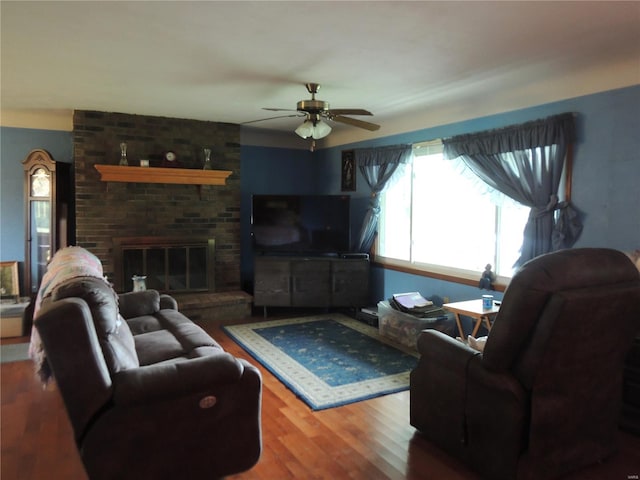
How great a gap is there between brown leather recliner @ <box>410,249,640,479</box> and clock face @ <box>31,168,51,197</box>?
4.66 meters

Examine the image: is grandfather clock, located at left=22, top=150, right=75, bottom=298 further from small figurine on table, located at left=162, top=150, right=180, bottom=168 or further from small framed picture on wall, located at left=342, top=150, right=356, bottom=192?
small framed picture on wall, located at left=342, top=150, right=356, bottom=192

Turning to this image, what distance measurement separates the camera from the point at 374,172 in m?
5.41

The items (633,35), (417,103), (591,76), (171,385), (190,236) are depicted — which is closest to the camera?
(171,385)

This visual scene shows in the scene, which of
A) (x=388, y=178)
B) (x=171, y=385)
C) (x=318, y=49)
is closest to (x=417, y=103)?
(x=388, y=178)

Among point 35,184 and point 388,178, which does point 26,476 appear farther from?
point 388,178

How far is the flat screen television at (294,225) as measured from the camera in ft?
18.0

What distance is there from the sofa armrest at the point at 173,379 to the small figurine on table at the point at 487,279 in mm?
2651

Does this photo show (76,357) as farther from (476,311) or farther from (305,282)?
(305,282)

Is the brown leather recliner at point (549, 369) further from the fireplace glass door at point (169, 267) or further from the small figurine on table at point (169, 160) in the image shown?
the small figurine on table at point (169, 160)

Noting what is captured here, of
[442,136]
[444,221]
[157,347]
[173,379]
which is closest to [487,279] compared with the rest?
[444,221]

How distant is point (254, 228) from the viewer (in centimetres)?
553

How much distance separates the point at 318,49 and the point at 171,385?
2.13 metres

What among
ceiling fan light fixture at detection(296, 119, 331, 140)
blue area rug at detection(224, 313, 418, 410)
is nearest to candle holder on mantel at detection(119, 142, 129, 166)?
blue area rug at detection(224, 313, 418, 410)

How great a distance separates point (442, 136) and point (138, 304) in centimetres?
324
